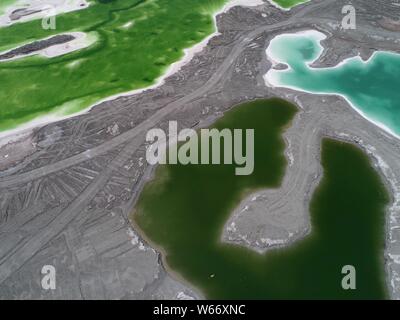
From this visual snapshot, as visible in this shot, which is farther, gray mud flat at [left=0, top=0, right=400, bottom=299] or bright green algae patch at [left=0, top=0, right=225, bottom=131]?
bright green algae patch at [left=0, top=0, right=225, bottom=131]

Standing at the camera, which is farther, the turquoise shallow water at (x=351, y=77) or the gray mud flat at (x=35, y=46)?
the gray mud flat at (x=35, y=46)

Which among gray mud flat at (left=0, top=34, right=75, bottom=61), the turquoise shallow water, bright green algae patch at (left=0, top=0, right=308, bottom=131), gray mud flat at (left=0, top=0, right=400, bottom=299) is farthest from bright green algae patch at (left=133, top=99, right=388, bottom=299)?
gray mud flat at (left=0, top=34, right=75, bottom=61)

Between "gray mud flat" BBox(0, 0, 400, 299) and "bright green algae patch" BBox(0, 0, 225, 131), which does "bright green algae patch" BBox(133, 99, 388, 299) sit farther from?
"bright green algae patch" BBox(0, 0, 225, 131)

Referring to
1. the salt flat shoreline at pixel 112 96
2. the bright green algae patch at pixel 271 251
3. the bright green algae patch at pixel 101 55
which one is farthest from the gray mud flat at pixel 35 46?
the bright green algae patch at pixel 271 251

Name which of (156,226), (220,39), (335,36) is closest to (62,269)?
(156,226)

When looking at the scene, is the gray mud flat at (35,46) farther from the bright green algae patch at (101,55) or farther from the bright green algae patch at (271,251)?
the bright green algae patch at (271,251)

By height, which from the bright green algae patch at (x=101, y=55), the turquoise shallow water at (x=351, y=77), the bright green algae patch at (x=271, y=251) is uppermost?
the bright green algae patch at (x=101, y=55)

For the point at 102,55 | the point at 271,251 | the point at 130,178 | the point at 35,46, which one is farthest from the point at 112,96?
the point at 271,251
